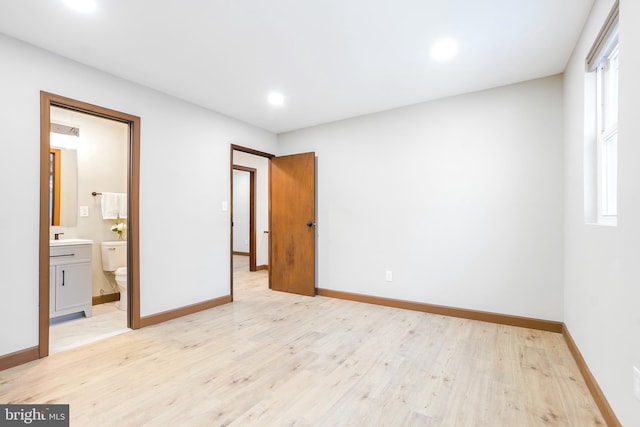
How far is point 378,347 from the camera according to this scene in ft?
8.35

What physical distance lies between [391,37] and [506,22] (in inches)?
30.3

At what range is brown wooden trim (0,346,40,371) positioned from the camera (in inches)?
83.1

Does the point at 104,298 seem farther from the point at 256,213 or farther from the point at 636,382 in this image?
the point at 636,382

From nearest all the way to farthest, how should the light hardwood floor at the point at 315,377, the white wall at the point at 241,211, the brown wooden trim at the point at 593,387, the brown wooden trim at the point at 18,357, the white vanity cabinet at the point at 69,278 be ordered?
the brown wooden trim at the point at 593,387, the light hardwood floor at the point at 315,377, the brown wooden trim at the point at 18,357, the white vanity cabinet at the point at 69,278, the white wall at the point at 241,211

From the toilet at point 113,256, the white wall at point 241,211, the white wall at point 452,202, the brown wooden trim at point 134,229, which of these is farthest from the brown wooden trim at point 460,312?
the white wall at point 241,211

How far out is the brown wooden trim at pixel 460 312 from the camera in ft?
9.32

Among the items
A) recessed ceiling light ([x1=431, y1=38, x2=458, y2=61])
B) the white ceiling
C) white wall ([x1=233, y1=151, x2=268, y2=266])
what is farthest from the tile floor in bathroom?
recessed ceiling light ([x1=431, y1=38, x2=458, y2=61])

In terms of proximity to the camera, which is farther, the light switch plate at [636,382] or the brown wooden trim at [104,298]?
the brown wooden trim at [104,298]

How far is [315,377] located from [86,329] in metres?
2.46

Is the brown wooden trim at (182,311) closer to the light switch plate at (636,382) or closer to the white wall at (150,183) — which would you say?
the white wall at (150,183)

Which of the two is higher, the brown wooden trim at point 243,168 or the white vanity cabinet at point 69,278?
the brown wooden trim at point 243,168

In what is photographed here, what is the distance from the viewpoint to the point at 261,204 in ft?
21.4

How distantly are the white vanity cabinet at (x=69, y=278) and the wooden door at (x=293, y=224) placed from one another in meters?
2.27

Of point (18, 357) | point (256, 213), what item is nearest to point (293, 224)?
point (256, 213)
